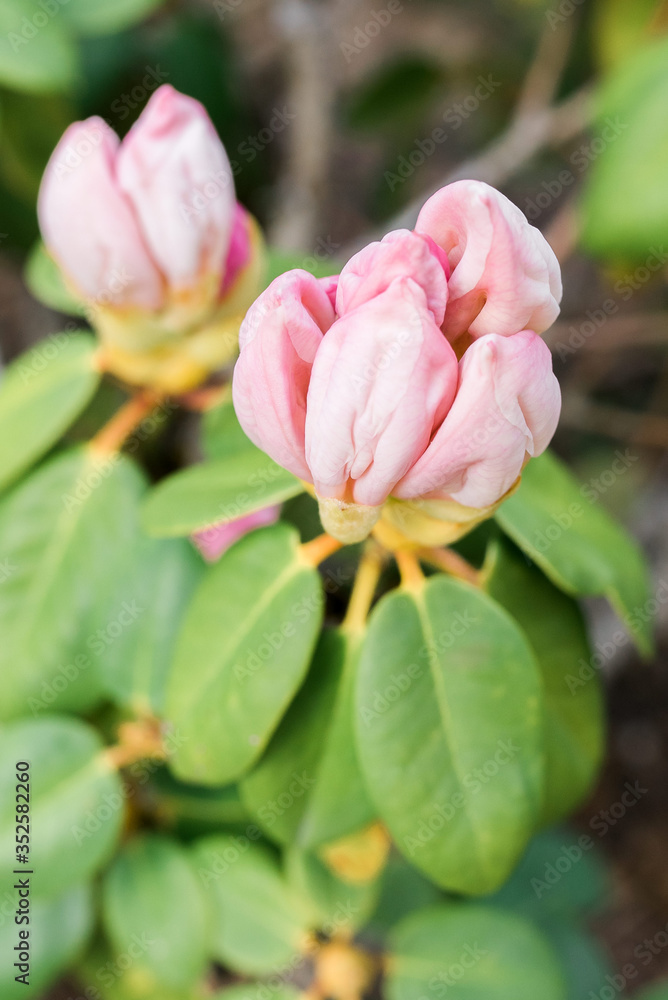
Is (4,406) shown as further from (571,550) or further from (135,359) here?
(571,550)

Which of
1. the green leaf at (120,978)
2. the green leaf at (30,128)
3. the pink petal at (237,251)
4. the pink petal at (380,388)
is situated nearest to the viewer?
the pink petal at (380,388)

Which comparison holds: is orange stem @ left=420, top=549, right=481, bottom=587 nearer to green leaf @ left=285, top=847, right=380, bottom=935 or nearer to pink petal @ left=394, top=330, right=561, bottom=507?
pink petal @ left=394, top=330, right=561, bottom=507


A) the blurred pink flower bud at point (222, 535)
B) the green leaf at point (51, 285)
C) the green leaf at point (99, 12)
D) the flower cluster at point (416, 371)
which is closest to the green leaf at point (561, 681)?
the flower cluster at point (416, 371)

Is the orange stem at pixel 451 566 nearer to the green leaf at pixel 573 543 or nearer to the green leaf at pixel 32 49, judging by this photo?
the green leaf at pixel 573 543

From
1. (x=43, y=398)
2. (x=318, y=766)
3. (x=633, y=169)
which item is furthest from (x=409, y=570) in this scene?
(x=633, y=169)

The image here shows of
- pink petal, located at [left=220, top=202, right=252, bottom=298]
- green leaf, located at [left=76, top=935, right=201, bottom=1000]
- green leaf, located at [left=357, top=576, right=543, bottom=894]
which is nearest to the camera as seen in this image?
green leaf, located at [left=357, top=576, right=543, bottom=894]

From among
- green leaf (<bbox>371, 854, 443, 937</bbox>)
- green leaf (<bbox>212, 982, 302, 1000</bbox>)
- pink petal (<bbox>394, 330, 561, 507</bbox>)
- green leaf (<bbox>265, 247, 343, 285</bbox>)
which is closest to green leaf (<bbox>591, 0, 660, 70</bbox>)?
green leaf (<bbox>265, 247, 343, 285</bbox>)

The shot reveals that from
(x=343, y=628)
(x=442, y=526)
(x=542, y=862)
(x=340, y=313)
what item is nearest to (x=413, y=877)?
(x=542, y=862)
